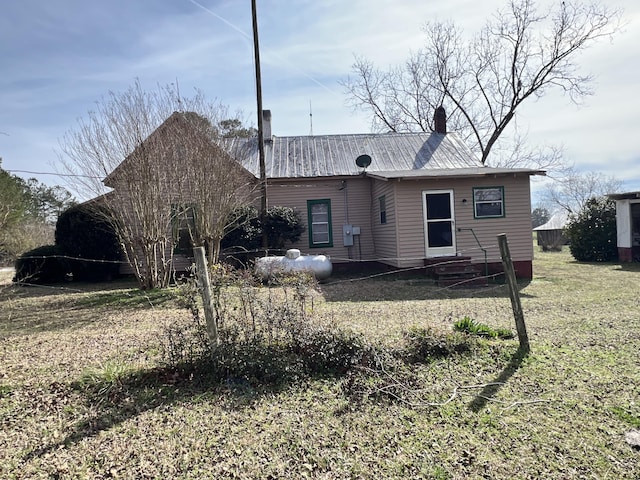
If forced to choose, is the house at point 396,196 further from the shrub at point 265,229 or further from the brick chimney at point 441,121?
the shrub at point 265,229

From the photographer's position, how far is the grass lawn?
274 cm

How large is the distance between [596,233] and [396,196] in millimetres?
11258

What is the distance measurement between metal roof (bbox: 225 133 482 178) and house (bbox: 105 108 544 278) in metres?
0.04

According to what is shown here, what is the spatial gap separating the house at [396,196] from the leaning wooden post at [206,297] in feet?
15.8

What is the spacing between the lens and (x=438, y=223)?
1264cm

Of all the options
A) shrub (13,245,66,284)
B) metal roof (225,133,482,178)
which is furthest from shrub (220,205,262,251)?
shrub (13,245,66,284)

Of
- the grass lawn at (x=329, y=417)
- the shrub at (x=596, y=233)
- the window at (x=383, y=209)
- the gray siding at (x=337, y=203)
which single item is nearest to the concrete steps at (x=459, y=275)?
the window at (x=383, y=209)

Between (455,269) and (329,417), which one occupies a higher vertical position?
(455,269)

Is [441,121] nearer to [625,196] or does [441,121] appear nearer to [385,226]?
[385,226]

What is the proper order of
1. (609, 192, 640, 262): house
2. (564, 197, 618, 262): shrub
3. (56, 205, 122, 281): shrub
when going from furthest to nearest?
(564, 197, 618, 262): shrub
(609, 192, 640, 262): house
(56, 205, 122, 281): shrub

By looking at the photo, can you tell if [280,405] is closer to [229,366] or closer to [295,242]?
[229,366]

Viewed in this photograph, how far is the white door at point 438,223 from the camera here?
38.5 feet

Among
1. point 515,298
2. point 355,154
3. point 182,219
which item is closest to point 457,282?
point 515,298

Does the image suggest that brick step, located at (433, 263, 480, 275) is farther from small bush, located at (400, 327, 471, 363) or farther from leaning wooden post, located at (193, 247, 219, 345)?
leaning wooden post, located at (193, 247, 219, 345)
